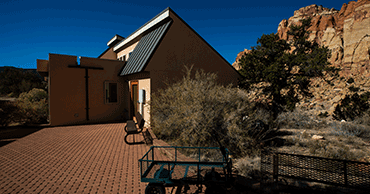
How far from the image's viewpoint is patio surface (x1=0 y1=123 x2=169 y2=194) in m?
3.81

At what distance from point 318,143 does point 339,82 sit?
22.6m

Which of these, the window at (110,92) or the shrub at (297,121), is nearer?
the shrub at (297,121)

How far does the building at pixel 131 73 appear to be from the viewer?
9695 millimetres

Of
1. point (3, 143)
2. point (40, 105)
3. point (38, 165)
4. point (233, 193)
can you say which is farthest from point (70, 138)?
point (233, 193)

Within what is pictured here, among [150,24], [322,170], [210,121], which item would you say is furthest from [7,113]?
[322,170]

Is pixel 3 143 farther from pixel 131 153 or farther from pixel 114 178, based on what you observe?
pixel 114 178

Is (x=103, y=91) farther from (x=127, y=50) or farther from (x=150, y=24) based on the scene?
(x=150, y=24)

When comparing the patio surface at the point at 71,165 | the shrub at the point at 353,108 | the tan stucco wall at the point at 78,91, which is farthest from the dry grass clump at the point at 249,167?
the shrub at the point at 353,108

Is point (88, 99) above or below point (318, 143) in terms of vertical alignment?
above

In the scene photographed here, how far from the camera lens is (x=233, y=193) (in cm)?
353

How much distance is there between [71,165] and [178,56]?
744 centimetres

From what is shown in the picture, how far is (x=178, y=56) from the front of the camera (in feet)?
33.9

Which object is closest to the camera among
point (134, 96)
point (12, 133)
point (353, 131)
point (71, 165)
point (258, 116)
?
point (71, 165)

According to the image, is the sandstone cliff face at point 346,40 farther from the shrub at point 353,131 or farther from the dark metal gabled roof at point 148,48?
the dark metal gabled roof at point 148,48
